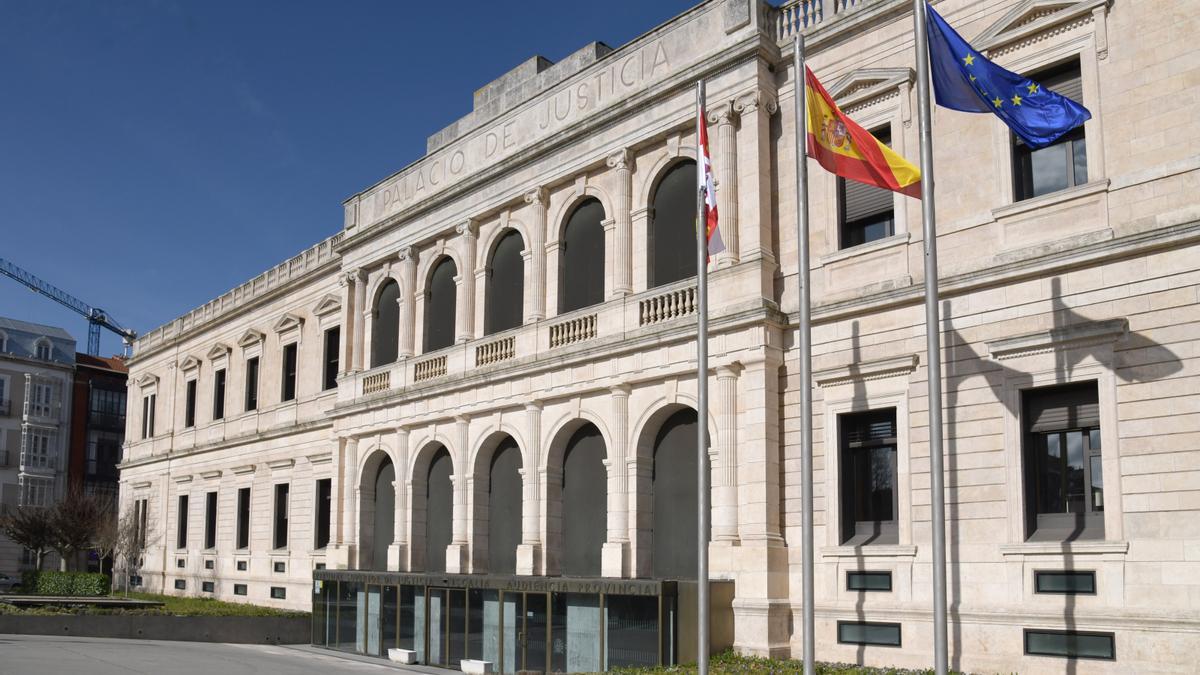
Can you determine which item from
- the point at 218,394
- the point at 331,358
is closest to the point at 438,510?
the point at 331,358

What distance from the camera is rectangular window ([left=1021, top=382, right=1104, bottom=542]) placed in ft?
55.6

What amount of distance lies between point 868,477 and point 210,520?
31.8 meters

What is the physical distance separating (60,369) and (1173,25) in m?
74.1

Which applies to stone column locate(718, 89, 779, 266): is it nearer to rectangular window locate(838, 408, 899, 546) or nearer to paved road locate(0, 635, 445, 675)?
rectangular window locate(838, 408, 899, 546)

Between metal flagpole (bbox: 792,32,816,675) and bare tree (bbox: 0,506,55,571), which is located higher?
metal flagpole (bbox: 792,32,816,675)

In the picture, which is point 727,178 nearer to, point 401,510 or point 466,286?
point 466,286

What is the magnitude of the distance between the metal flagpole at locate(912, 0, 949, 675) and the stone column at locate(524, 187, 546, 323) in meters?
12.8

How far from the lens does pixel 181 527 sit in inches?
1850

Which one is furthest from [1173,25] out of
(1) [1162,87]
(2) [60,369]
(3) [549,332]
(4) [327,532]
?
(2) [60,369]

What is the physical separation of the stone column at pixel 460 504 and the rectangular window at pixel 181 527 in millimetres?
22928

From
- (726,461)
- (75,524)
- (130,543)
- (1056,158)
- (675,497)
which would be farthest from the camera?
(75,524)

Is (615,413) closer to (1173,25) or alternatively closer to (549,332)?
(549,332)

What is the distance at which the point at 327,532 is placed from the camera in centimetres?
3631

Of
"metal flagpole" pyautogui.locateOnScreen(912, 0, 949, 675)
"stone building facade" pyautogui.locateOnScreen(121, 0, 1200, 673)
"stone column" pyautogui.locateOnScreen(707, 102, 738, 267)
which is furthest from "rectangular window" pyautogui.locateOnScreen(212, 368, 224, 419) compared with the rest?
"metal flagpole" pyautogui.locateOnScreen(912, 0, 949, 675)
